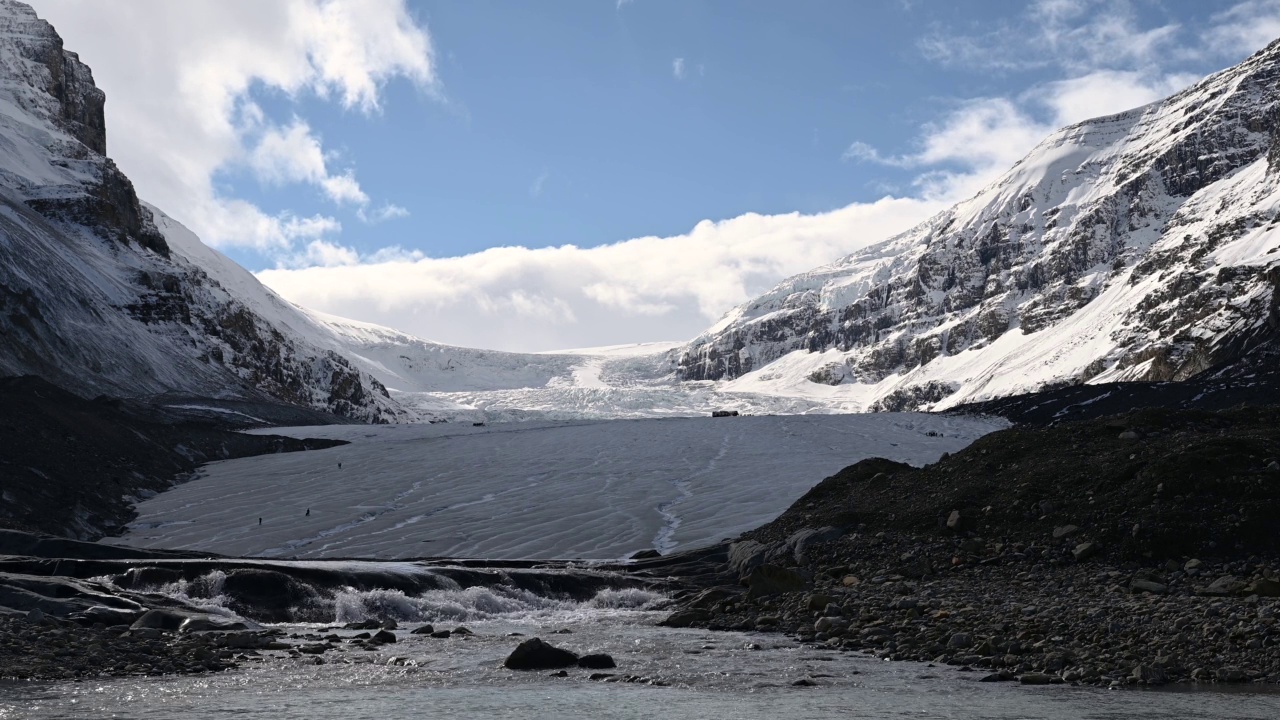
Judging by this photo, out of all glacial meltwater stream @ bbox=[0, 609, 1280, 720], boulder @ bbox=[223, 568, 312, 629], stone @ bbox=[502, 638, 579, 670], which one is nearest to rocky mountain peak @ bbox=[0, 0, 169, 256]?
boulder @ bbox=[223, 568, 312, 629]

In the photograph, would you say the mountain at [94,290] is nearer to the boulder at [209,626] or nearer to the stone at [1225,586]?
the boulder at [209,626]

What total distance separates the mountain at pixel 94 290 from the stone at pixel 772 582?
53349 millimetres

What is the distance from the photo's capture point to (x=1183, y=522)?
19969 millimetres

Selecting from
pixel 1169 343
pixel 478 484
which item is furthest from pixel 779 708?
pixel 1169 343

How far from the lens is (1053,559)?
67.6 ft

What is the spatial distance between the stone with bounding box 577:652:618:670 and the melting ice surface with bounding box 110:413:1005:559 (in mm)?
15796

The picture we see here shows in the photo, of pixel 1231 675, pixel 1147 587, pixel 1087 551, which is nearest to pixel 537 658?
pixel 1231 675

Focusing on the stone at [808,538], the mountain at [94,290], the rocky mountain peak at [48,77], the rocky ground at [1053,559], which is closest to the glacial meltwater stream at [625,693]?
the rocky ground at [1053,559]

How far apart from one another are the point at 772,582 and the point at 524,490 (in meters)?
21.3

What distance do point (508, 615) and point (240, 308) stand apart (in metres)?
97.6

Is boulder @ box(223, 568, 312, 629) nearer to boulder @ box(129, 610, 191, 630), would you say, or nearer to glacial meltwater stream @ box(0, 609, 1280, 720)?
boulder @ box(129, 610, 191, 630)

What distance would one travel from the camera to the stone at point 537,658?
1483cm

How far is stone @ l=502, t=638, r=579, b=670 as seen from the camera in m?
14.8

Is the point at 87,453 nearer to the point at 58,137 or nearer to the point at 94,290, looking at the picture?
the point at 94,290
